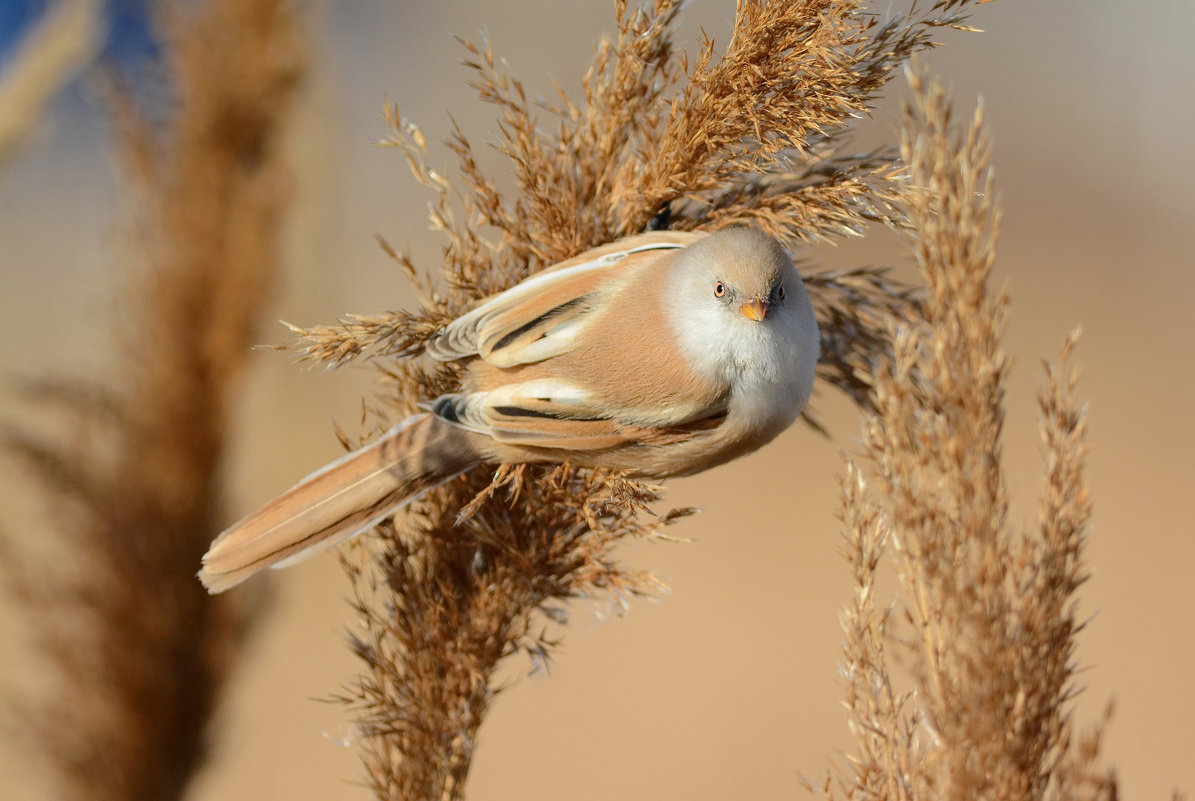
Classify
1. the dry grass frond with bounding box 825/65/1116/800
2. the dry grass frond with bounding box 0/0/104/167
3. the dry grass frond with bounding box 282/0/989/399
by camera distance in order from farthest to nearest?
the dry grass frond with bounding box 0/0/104/167, the dry grass frond with bounding box 282/0/989/399, the dry grass frond with bounding box 825/65/1116/800

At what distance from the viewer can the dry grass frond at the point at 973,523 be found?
0.56 m

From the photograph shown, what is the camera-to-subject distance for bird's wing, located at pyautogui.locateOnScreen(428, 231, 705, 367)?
0.80 meters

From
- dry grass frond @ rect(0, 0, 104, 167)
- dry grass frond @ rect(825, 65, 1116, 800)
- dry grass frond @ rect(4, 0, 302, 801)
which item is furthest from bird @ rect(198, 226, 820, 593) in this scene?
dry grass frond @ rect(0, 0, 104, 167)

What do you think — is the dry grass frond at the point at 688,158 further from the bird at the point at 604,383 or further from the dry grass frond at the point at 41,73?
the dry grass frond at the point at 41,73

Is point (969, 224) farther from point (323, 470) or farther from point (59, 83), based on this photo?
point (59, 83)

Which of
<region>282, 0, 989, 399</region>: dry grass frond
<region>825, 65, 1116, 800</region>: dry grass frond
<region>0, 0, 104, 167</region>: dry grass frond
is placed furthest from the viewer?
<region>0, 0, 104, 167</region>: dry grass frond

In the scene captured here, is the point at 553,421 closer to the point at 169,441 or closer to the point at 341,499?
the point at 341,499

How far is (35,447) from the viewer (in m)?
1.46

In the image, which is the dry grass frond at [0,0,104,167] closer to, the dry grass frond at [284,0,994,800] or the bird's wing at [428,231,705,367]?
the dry grass frond at [284,0,994,800]

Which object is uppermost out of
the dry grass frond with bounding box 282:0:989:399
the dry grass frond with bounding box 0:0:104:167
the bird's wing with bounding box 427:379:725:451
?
the dry grass frond with bounding box 0:0:104:167

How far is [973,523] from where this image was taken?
22.1 inches

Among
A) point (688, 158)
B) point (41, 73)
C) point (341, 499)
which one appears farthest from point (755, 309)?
point (41, 73)

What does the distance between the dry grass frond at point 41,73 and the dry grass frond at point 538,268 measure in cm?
81

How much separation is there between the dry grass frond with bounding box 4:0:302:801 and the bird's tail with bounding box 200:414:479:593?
0.70 m
